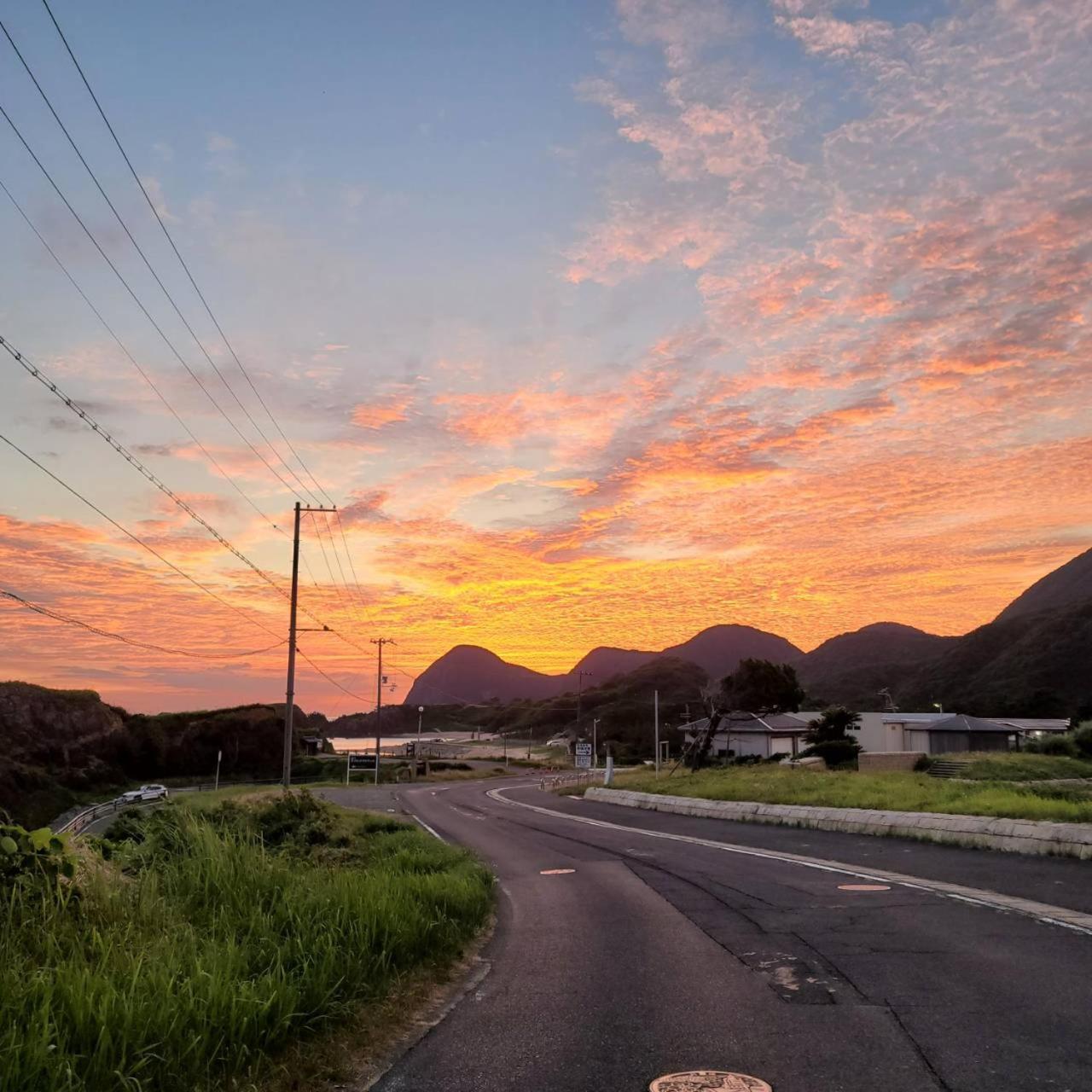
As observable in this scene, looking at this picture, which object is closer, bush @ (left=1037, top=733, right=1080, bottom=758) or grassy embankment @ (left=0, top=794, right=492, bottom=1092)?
grassy embankment @ (left=0, top=794, right=492, bottom=1092)

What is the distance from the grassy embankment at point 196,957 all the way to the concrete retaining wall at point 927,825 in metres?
10.5

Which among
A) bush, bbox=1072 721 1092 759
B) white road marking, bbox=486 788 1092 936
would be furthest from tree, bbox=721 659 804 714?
white road marking, bbox=486 788 1092 936

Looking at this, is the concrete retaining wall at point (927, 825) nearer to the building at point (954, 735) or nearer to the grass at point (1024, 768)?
the grass at point (1024, 768)

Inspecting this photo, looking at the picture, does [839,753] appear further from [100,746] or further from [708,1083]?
[100,746]

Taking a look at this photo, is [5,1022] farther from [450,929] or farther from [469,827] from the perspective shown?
[469,827]

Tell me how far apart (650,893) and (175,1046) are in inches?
400

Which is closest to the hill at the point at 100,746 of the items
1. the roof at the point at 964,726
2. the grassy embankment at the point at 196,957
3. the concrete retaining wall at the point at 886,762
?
the concrete retaining wall at the point at 886,762

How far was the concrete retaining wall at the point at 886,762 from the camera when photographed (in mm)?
46156

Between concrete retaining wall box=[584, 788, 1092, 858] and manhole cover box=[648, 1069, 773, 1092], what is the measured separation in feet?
40.9

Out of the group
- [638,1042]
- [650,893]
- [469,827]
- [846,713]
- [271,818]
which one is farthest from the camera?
[846,713]

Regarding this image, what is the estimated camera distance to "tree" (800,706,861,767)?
167ft

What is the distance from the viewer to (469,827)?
103 ft

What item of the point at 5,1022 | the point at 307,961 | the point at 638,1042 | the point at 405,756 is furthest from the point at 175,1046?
the point at 405,756

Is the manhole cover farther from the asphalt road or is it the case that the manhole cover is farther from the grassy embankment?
the grassy embankment
